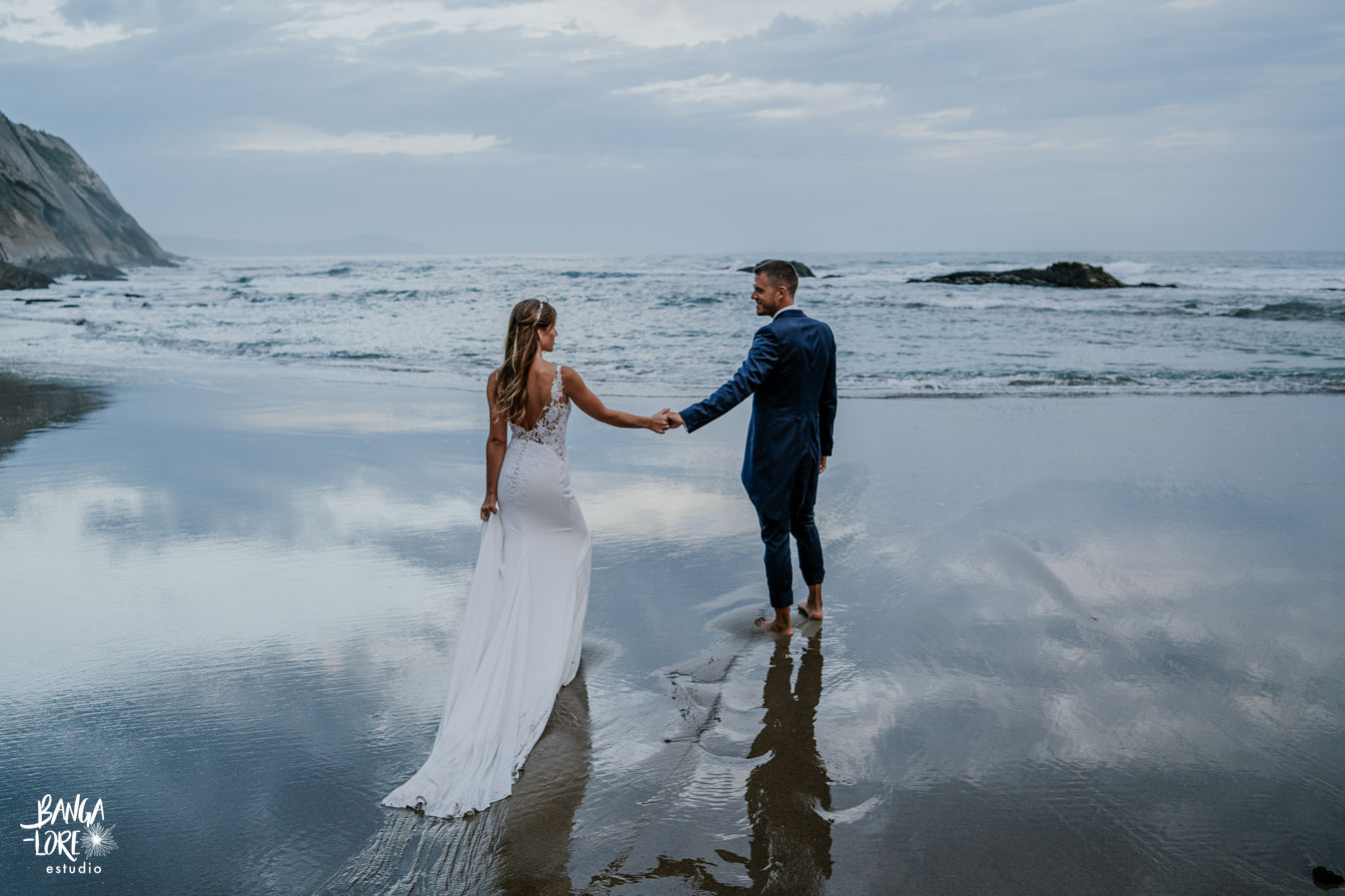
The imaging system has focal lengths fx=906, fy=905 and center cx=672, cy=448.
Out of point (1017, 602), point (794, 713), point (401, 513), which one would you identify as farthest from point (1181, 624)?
point (401, 513)

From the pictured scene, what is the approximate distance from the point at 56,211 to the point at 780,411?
201 feet

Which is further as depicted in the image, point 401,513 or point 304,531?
point 401,513

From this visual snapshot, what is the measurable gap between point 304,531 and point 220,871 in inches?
137

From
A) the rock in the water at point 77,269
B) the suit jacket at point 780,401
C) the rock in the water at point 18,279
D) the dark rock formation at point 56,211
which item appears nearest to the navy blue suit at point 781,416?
the suit jacket at point 780,401

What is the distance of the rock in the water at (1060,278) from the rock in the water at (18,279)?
121 ft

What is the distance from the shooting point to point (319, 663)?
13.6ft

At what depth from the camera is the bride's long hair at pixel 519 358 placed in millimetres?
3959

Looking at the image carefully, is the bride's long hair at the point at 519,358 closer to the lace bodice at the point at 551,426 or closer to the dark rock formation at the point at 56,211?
the lace bodice at the point at 551,426

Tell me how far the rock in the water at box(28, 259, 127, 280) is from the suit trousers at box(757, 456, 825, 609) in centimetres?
5095

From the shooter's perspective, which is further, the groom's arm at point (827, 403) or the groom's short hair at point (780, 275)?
the groom's arm at point (827, 403)

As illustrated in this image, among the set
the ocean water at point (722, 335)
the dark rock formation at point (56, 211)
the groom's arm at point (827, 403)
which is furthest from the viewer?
the dark rock formation at point (56, 211)

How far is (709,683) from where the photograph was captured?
413 cm

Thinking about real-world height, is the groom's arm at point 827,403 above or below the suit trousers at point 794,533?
above

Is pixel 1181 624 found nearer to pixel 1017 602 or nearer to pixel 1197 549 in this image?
pixel 1017 602
